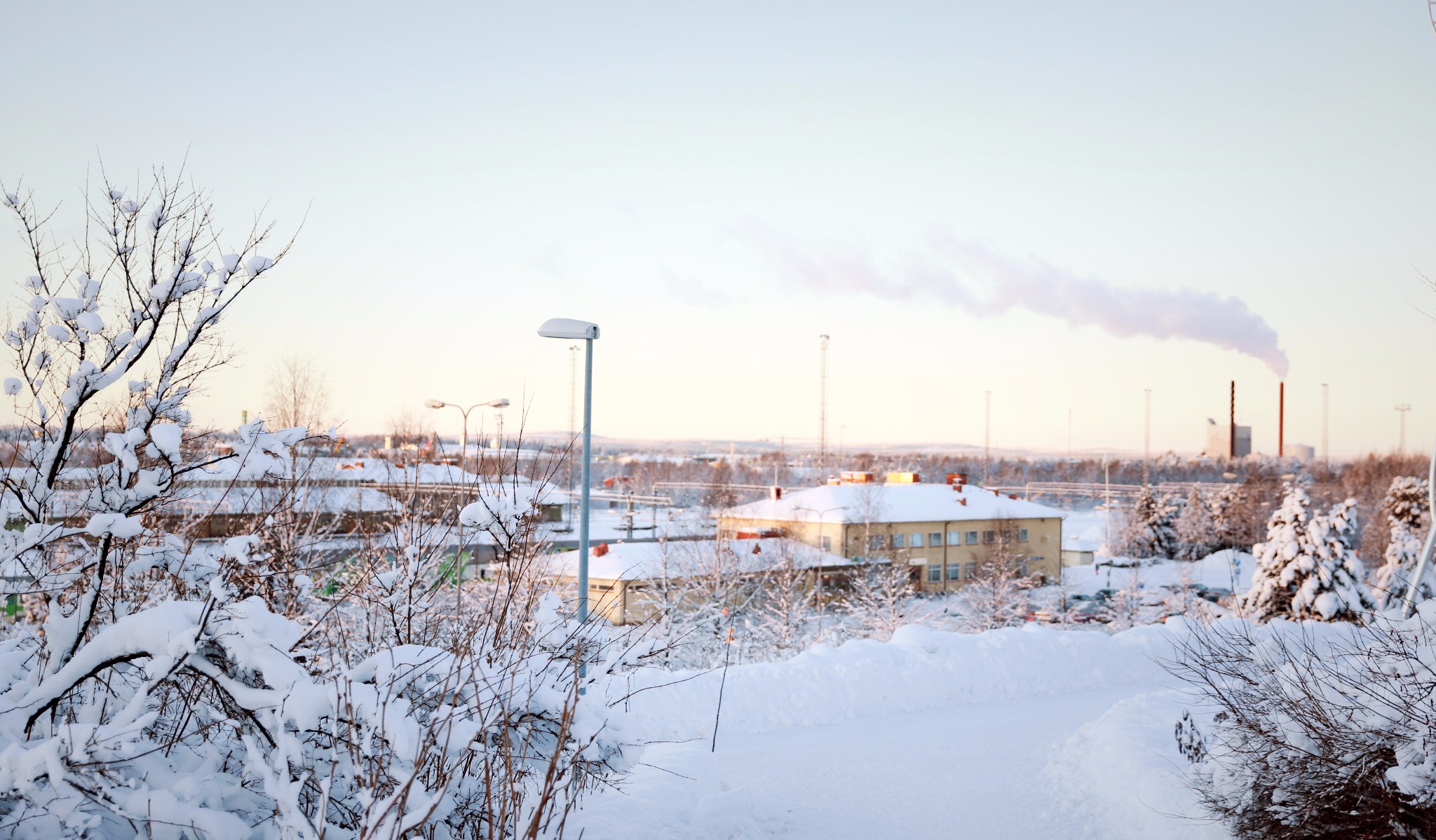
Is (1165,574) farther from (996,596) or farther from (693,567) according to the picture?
(693,567)

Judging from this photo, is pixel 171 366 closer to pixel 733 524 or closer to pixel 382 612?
pixel 382 612

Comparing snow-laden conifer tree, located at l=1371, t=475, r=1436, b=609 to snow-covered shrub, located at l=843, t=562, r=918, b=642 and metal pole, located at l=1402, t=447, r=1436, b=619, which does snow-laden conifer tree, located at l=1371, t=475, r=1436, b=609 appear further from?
metal pole, located at l=1402, t=447, r=1436, b=619

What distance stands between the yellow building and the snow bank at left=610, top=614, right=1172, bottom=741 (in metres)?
21.6

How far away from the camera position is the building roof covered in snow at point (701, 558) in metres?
28.4

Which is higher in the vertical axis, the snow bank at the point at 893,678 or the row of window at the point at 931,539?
the snow bank at the point at 893,678

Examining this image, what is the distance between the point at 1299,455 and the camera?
112562 mm

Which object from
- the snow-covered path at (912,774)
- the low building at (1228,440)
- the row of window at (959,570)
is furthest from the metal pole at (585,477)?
the low building at (1228,440)

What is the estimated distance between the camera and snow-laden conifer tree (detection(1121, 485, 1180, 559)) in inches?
2085

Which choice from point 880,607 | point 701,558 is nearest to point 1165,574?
point 880,607

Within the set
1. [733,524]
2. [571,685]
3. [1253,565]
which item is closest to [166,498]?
[571,685]

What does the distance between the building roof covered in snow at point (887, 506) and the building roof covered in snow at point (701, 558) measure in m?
4.10

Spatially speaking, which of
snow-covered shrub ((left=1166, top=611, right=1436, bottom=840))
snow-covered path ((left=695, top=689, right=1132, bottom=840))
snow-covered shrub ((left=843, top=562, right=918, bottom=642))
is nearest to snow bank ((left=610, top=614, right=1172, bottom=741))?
snow-covered path ((left=695, top=689, right=1132, bottom=840))

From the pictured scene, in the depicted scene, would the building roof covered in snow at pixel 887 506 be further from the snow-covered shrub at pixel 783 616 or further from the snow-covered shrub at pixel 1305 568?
the snow-covered shrub at pixel 1305 568

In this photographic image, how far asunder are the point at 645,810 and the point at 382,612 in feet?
8.31
